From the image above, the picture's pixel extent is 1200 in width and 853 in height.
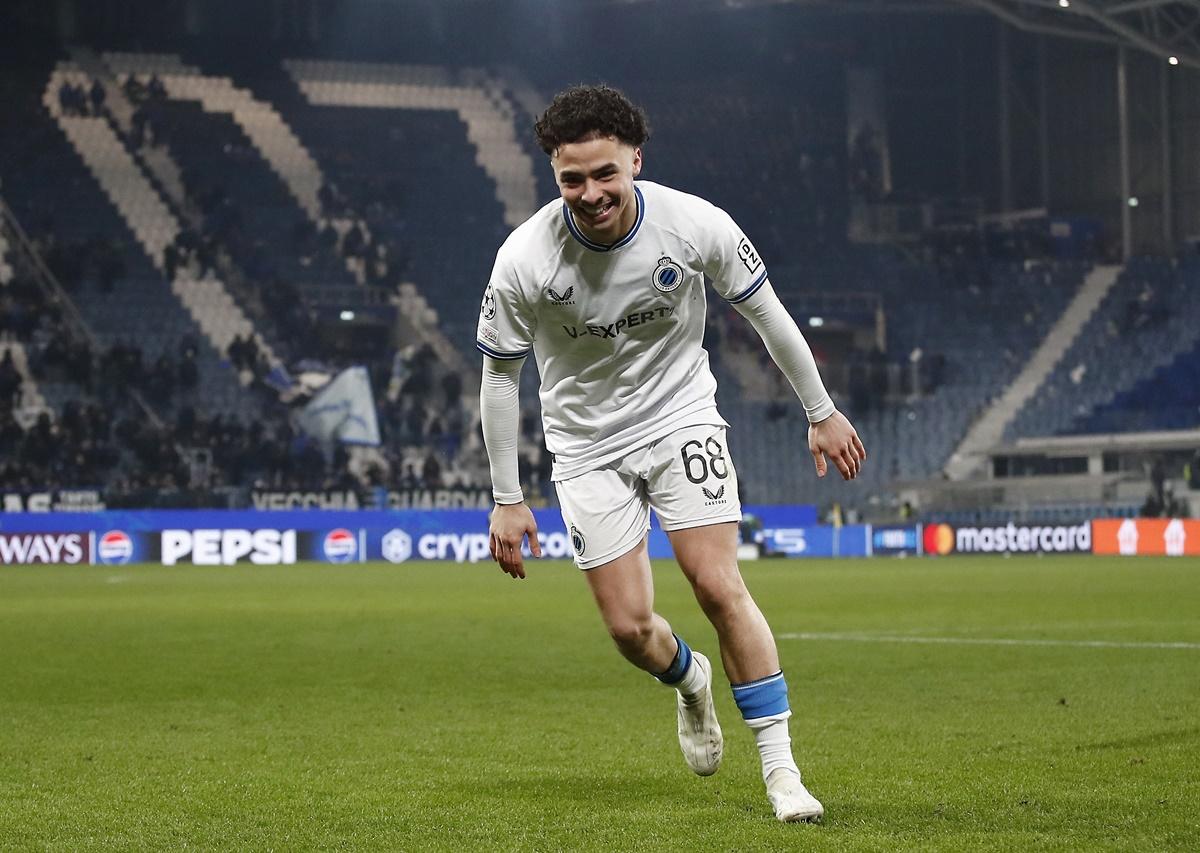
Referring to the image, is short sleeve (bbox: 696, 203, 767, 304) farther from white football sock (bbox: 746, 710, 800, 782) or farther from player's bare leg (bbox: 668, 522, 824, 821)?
white football sock (bbox: 746, 710, 800, 782)

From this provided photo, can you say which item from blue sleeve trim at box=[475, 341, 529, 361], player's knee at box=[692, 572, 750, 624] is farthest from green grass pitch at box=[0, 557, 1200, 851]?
blue sleeve trim at box=[475, 341, 529, 361]

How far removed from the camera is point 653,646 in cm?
618

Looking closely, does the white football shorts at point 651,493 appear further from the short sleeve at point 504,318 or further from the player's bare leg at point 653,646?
the short sleeve at point 504,318

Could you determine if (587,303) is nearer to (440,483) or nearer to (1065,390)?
(440,483)

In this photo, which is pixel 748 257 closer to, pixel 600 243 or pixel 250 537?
pixel 600 243

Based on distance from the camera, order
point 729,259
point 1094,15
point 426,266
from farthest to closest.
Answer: point 426,266, point 1094,15, point 729,259

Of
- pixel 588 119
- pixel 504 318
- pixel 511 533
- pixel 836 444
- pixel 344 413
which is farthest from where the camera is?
pixel 344 413

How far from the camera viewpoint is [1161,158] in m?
54.9

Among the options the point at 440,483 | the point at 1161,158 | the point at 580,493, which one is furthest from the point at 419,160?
the point at 580,493

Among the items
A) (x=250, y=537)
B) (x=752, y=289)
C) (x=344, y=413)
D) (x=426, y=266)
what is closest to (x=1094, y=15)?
(x=426, y=266)

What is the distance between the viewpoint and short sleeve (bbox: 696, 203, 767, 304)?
227 inches

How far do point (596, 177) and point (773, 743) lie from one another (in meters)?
1.92

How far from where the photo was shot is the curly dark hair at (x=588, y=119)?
5.46m

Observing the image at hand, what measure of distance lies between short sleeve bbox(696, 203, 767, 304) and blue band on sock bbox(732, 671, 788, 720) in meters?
1.27
